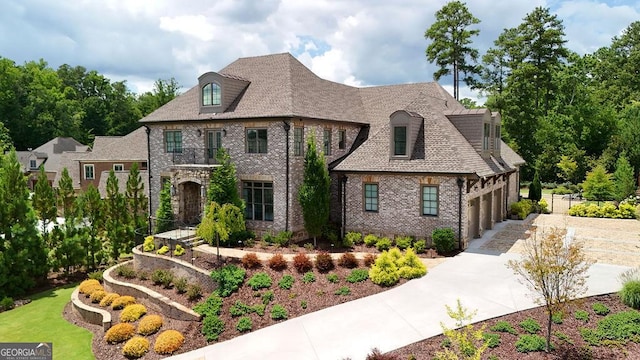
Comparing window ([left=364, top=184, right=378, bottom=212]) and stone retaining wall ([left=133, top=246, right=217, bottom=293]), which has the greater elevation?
window ([left=364, top=184, right=378, bottom=212])

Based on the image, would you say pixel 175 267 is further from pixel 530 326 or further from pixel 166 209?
pixel 530 326

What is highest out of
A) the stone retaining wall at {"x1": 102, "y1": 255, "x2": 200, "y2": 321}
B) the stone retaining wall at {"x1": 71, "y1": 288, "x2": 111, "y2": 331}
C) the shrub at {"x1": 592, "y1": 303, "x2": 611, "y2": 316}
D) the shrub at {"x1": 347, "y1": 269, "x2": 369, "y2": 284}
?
the shrub at {"x1": 347, "y1": 269, "x2": 369, "y2": 284}

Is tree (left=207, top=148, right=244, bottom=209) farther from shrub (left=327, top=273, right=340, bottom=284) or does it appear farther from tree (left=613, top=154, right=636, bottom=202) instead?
tree (left=613, top=154, right=636, bottom=202)

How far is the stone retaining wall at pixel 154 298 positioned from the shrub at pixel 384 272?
6.29 m

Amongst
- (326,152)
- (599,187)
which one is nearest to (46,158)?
(326,152)

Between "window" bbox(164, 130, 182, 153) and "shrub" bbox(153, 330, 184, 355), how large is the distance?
527 inches

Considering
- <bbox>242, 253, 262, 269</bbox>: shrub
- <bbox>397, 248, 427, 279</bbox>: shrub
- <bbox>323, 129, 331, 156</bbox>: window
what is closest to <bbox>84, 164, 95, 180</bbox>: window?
<bbox>323, 129, 331, 156</bbox>: window

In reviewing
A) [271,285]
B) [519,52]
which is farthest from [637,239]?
[519,52]

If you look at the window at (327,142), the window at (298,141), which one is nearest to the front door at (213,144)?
the window at (298,141)

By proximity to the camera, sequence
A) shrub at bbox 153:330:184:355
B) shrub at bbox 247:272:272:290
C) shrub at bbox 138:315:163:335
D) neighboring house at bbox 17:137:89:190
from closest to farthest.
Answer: shrub at bbox 153:330:184:355 < shrub at bbox 138:315:163:335 < shrub at bbox 247:272:272:290 < neighboring house at bbox 17:137:89:190

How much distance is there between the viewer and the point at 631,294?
13086mm

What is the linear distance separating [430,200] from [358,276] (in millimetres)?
5978

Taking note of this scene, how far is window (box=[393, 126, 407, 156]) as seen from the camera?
21.1m

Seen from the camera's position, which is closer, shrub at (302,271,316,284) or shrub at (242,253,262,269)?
shrub at (302,271,316,284)
